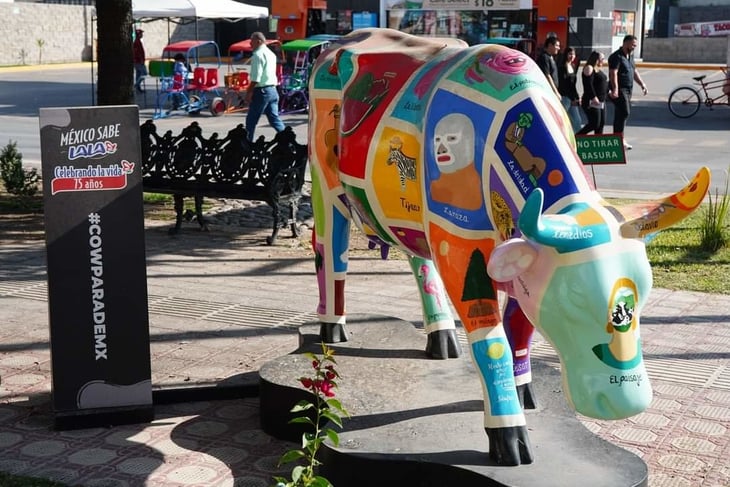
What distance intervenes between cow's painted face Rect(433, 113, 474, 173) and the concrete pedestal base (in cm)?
136

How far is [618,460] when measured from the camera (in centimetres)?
488

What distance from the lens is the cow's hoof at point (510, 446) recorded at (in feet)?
15.6

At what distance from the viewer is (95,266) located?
5938 mm

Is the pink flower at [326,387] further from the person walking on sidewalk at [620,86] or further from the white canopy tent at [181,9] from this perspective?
the white canopy tent at [181,9]

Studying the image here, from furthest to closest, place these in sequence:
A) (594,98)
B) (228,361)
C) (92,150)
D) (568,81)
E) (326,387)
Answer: (568,81)
(594,98)
(228,361)
(92,150)
(326,387)

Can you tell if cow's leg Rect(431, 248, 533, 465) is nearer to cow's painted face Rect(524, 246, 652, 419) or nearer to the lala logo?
cow's painted face Rect(524, 246, 652, 419)

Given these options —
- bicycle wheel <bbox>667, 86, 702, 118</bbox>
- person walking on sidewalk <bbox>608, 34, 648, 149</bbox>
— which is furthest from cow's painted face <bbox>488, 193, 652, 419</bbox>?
bicycle wheel <bbox>667, 86, 702, 118</bbox>

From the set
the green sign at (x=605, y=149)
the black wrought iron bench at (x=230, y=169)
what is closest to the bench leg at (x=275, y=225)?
the black wrought iron bench at (x=230, y=169)

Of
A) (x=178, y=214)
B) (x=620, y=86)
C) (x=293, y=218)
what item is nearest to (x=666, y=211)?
(x=293, y=218)

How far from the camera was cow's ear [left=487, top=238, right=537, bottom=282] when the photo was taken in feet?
13.5

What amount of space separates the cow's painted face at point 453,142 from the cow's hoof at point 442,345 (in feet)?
5.88

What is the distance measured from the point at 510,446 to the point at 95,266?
2640 millimetres

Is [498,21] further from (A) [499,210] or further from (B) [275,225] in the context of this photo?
(A) [499,210]

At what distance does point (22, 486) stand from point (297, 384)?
5.03 feet
